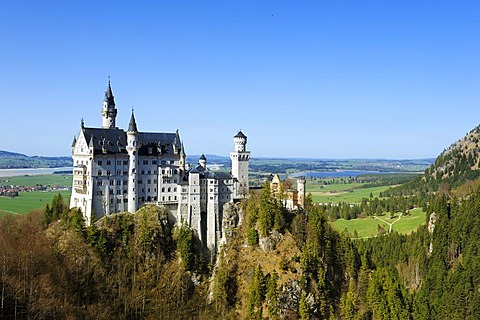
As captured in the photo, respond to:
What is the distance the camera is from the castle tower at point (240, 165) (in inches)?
3942

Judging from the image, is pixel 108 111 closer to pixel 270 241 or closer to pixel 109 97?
pixel 109 97

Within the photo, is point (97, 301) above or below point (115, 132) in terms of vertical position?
below

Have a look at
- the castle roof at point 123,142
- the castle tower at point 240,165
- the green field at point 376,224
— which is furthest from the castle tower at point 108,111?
the green field at point 376,224

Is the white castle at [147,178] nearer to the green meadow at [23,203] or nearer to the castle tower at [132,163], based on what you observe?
the castle tower at [132,163]

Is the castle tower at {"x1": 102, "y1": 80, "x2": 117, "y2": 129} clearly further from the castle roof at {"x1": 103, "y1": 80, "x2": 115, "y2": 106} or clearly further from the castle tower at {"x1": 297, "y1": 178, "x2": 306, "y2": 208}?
the castle tower at {"x1": 297, "y1": 178, "x2": 306, "y2": 208}

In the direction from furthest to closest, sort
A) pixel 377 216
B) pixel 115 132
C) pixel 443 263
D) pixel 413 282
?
pixel 377 216, pixel 413 282, pixel 443 263, pixel 115 132

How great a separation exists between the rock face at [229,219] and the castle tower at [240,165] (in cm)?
338

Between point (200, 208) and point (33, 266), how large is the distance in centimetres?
3323

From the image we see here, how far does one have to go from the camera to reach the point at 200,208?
316ft

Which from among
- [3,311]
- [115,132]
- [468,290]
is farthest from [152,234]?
[468,290]

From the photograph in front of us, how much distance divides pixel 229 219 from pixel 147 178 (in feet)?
60.3

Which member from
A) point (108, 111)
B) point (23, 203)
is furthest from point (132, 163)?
point (23, 203)

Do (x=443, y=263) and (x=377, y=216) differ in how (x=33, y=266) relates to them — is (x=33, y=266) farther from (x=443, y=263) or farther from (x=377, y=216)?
(x=377, y=216)

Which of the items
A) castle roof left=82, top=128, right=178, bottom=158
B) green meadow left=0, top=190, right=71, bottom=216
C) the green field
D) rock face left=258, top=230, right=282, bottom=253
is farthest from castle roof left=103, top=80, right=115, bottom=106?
the green field
